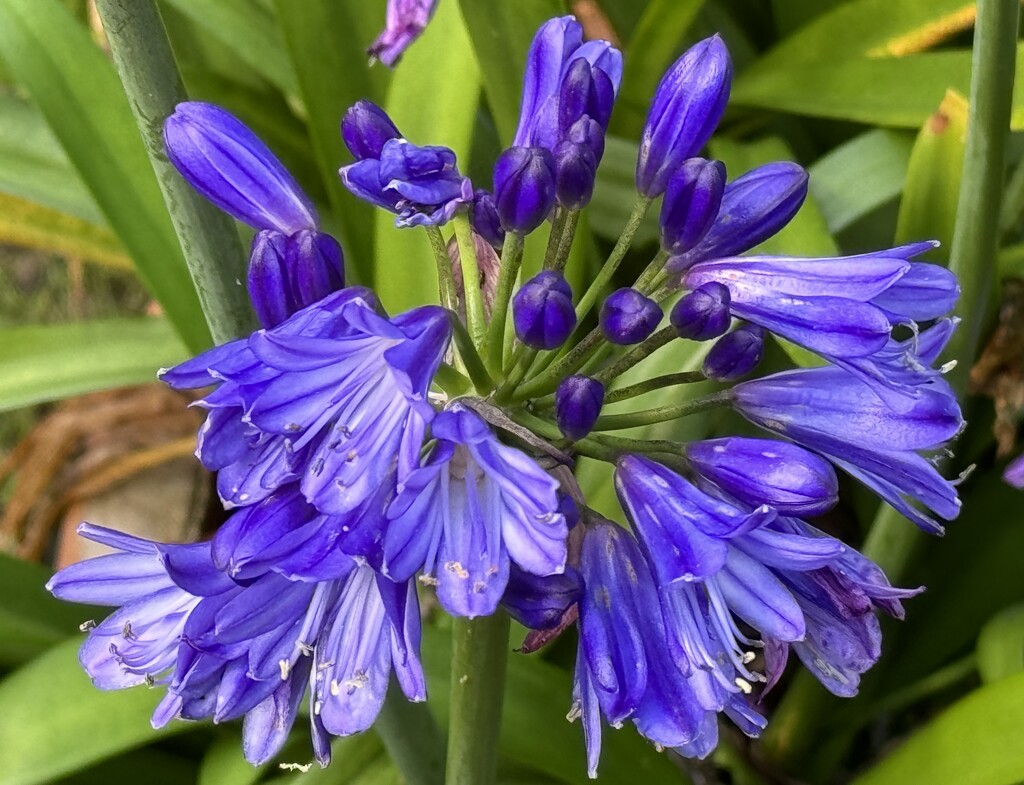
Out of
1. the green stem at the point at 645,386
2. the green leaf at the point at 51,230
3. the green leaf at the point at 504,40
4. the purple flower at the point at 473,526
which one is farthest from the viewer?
the green leaf at the point at 51,230

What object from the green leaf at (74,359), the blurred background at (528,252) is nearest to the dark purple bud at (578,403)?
the blurred background at (528,252)

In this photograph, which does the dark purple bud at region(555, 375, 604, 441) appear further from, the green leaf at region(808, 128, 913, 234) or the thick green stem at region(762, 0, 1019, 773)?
the green leaf at region(808, 128, 913, 234)

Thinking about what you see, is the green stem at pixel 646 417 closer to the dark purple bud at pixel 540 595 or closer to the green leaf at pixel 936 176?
the dark purple bud at pixel 540 595

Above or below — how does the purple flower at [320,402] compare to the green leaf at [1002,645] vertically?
above

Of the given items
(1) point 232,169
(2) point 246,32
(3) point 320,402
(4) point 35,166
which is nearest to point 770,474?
(3) point 320,402

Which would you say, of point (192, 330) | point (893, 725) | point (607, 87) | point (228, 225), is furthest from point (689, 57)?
point (893, 725)

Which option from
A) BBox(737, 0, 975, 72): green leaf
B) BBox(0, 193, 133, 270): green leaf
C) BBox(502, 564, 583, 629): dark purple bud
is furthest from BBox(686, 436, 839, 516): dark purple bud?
BBox(0, 193, 133, 270): green leaf
